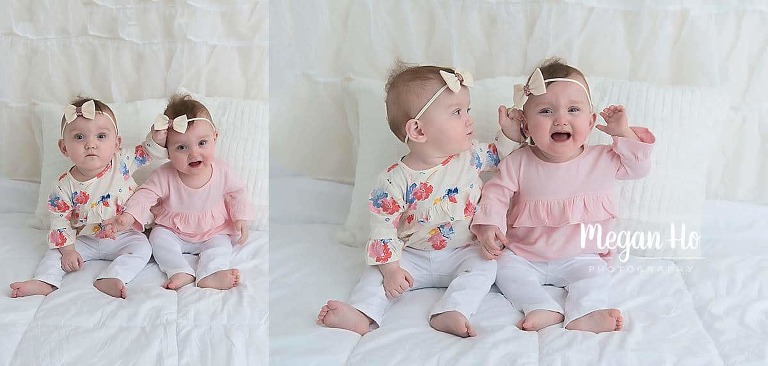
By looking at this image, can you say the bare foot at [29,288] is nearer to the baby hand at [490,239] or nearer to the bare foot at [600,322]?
the baby hand at [490,239]

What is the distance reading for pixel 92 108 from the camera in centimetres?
158

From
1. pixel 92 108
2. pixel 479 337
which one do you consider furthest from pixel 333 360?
pixel 92 108

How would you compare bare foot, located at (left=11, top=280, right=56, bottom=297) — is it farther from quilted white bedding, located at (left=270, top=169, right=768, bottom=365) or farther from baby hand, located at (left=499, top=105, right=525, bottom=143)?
baby hand, located at (left=499, top=105, right=525, bottom=143)

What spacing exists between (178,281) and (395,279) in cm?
42

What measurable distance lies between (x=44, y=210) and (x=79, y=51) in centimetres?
38

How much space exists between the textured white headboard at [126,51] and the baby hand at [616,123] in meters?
0.77

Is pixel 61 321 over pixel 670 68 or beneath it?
beneath

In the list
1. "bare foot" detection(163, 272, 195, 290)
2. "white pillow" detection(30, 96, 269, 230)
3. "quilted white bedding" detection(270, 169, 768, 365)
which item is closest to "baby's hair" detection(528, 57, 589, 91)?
"quilted white bedding" detection(270, 169, 768, 365)

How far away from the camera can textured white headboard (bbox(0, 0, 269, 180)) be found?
1.80 meters

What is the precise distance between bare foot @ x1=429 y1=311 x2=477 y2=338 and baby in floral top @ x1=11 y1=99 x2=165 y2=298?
62 cm

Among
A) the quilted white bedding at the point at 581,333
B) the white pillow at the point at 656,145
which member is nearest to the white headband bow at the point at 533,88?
the white pillow at the point at 656,145

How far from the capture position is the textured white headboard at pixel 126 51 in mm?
1803

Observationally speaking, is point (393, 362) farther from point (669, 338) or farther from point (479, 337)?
point (669, 338)

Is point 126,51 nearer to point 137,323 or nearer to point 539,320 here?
point 137,323
